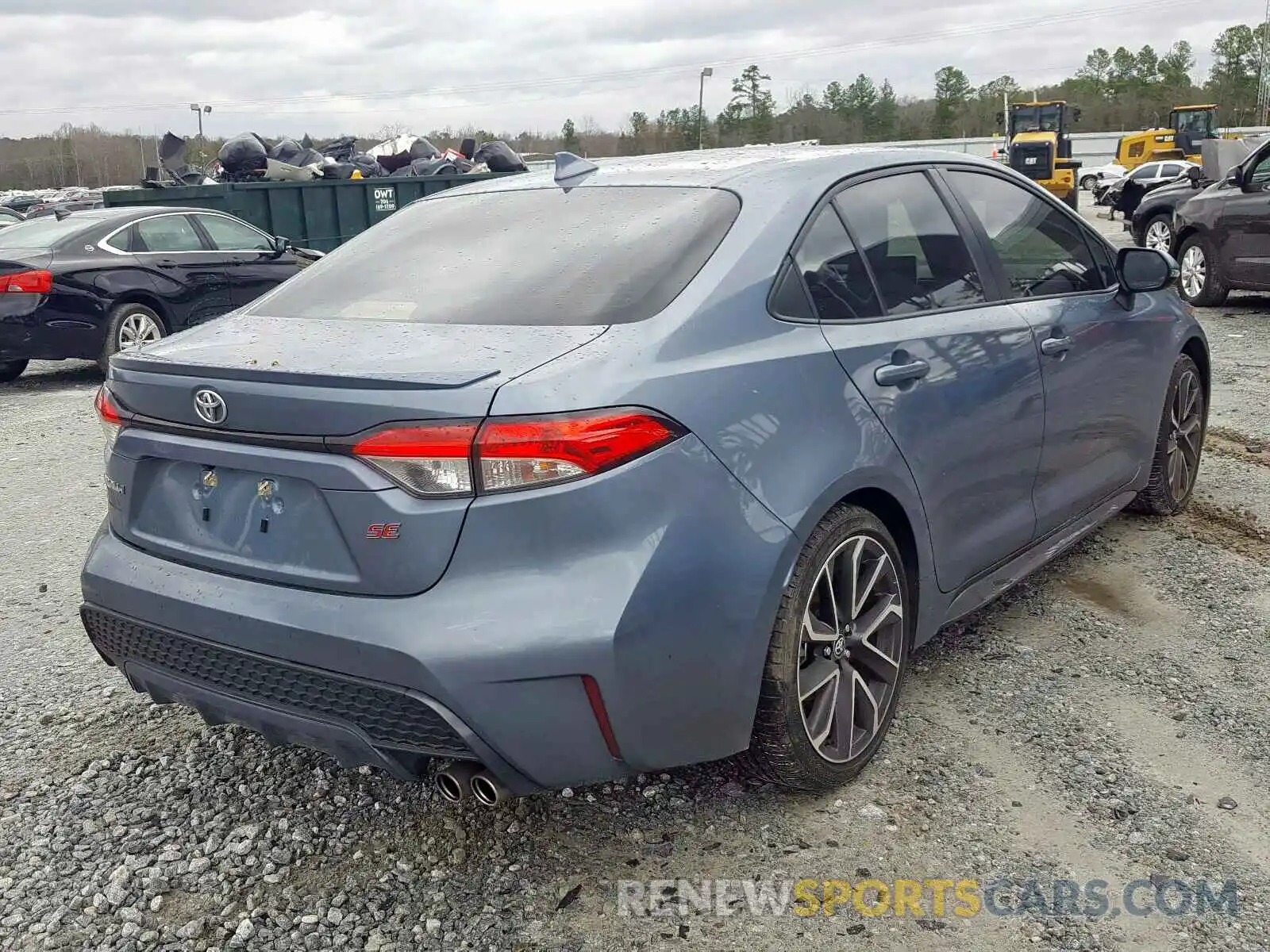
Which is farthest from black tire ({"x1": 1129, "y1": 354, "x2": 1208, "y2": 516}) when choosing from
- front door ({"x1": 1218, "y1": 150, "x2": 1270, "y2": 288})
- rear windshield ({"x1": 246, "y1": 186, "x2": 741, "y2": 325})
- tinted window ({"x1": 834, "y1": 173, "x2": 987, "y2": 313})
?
front door ({"x1": 1218, "y1": 150, "x2": 1270, "y2": 288})

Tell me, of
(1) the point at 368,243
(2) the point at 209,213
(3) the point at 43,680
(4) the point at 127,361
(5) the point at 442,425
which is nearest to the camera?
(5) the point at 442,425

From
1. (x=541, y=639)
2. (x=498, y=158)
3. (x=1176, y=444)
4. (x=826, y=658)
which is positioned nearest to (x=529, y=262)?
(x=541, y=639)

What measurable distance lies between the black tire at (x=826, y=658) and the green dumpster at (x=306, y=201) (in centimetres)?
1123

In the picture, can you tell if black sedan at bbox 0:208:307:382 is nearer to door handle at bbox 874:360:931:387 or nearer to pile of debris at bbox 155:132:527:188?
pile of debris at bbox 155:132:527:188

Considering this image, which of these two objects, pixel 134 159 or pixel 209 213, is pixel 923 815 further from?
pixel 134 159

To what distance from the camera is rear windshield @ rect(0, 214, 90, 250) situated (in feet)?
31.8

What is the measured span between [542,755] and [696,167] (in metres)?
1.83

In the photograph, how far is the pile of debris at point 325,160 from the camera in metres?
15.8

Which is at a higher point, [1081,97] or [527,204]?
[1081,97]

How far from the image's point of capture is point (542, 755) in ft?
7.75

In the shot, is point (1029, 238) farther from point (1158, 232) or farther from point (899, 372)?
point (1158, 232)

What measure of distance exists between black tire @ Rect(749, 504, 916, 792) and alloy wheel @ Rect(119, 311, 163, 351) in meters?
8.29

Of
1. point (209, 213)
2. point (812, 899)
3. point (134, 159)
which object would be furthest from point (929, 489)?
point (134, 159)

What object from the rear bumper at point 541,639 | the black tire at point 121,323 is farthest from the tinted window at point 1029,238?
the black tire at point 121,323
